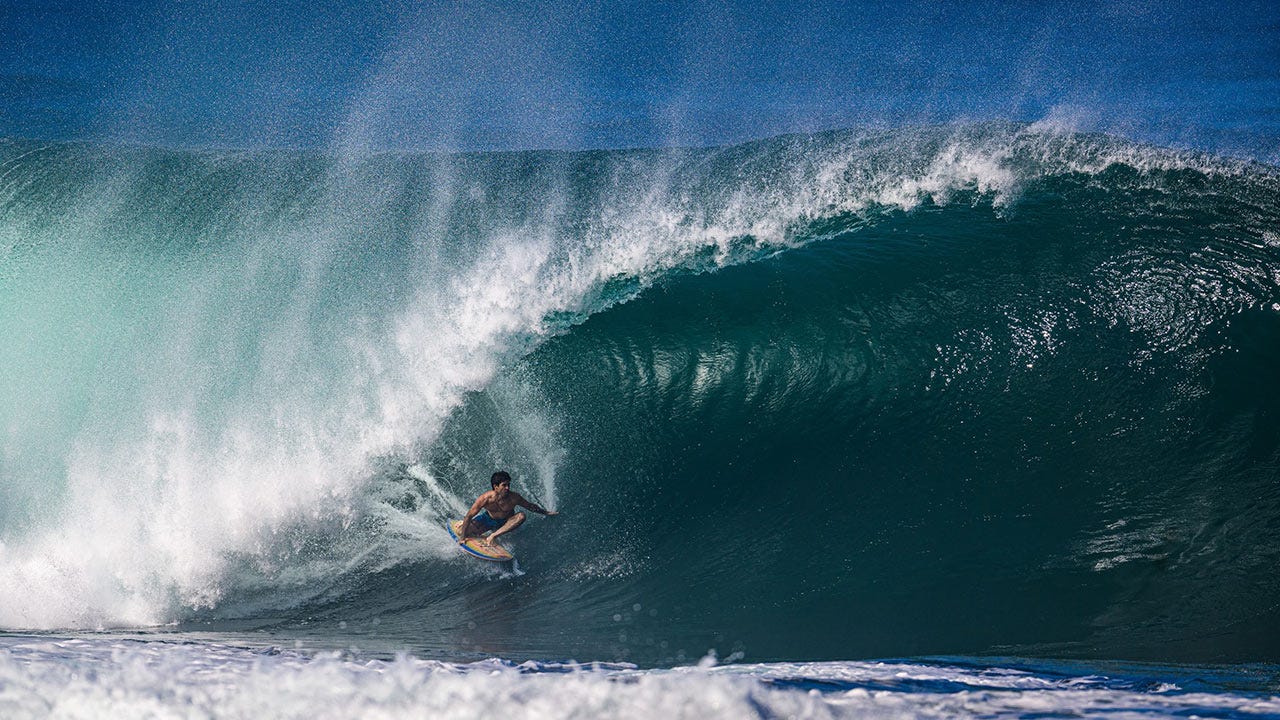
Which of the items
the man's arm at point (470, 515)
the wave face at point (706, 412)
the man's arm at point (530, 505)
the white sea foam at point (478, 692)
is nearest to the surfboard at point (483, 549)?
the man's arm at point (470, 515)

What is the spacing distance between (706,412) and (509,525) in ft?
7.16

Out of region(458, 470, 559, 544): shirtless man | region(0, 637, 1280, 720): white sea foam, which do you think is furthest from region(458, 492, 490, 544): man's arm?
region(0, 637, 1280, 720): white sea foam

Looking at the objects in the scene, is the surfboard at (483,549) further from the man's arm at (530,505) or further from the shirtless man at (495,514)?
the man's arm at (530,505)

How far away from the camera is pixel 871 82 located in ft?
71.5

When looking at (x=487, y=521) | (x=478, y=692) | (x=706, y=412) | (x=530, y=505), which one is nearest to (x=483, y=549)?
(x=487, y=521)

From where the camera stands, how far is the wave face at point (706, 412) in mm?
6598

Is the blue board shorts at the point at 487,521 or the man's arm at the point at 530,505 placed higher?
the man's arm at the point at 530,505

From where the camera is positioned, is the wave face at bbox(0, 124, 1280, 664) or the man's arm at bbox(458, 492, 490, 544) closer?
the wave face at bbox(0, 124, 1280, 664)

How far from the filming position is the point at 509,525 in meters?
7.35

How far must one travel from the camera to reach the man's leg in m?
7.34

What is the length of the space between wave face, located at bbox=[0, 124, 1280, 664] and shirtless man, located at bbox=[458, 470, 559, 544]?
0.31m

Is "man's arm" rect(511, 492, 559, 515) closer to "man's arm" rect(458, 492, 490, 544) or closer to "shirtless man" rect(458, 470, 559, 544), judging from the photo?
"shirtless man" rect(458, 470, 559, 544)

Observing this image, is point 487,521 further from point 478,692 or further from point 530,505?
point 478,692

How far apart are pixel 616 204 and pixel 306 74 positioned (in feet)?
62.1
